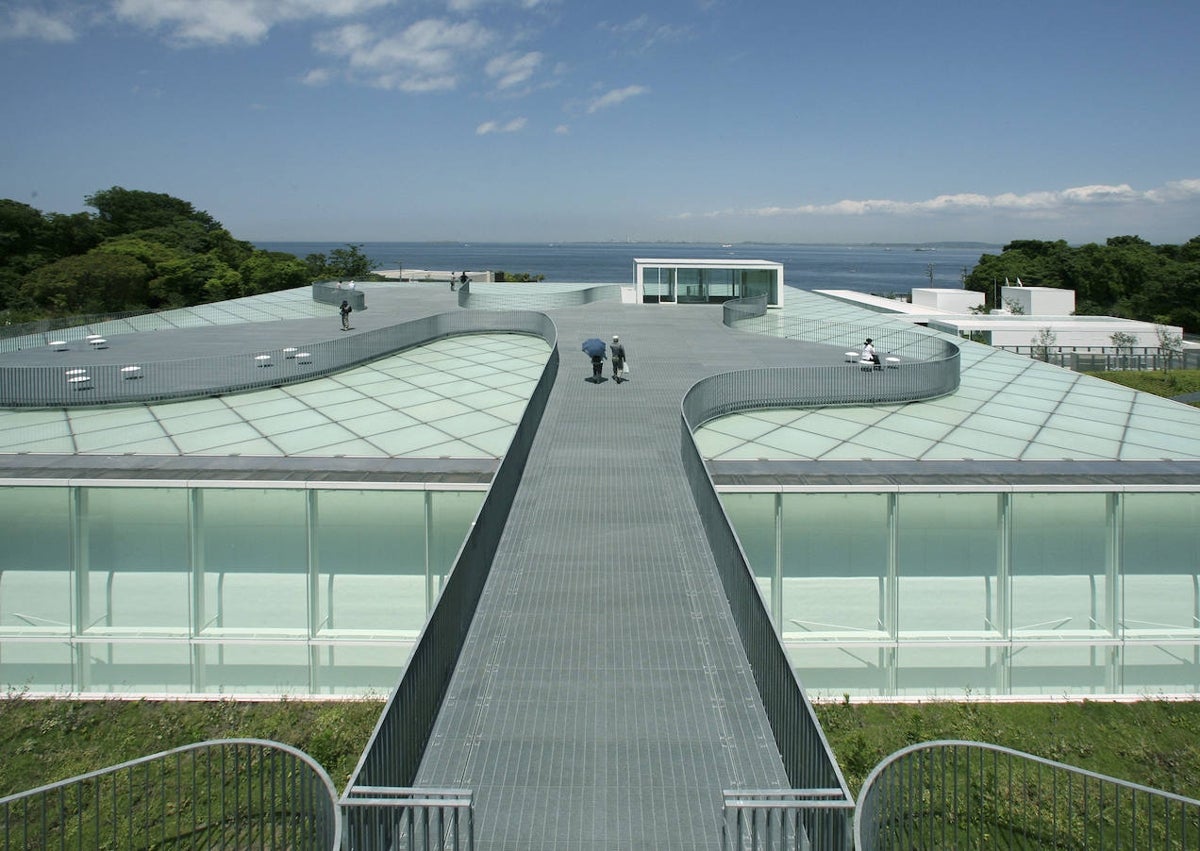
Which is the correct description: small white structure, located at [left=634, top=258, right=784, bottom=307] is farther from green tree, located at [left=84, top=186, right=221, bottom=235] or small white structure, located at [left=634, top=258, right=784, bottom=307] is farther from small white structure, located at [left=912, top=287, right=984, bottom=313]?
green tree, located at [left=84, top=186, right=221, bottom=235]

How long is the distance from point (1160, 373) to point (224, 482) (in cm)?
5225

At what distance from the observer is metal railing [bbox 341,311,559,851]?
6.94 m

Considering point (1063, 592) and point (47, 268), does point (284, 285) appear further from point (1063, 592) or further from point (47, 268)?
point (1063, 592)

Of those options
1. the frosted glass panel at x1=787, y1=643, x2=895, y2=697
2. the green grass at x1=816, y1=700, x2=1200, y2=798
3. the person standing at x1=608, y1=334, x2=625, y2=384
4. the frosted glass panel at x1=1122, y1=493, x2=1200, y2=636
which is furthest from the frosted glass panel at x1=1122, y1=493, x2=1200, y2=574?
the person standing at x1=608, y1=334, x2=625, y2=384

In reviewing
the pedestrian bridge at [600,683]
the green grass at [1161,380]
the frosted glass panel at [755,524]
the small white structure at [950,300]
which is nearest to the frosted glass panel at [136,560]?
the pedestrian bridge at [600,683]

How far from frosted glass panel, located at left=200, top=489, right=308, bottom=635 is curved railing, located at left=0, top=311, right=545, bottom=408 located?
28.7 feet

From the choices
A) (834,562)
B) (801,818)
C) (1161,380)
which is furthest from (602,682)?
(1161,380)

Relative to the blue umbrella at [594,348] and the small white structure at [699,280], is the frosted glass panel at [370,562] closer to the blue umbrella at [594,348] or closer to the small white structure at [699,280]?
the blue umbrella at [594,348]

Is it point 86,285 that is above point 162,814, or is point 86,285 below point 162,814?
above

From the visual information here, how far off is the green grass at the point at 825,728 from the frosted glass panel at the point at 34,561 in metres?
1.96

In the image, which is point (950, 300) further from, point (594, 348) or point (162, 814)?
point (162, 814)

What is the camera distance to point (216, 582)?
17.8 meters

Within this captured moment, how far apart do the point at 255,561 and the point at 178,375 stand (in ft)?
32.6

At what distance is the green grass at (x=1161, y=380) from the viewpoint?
156 feet
